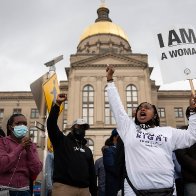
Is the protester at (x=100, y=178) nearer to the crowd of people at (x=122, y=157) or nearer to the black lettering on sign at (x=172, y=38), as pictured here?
the crowd of people at (x=122, y=157)

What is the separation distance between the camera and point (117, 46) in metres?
46.4

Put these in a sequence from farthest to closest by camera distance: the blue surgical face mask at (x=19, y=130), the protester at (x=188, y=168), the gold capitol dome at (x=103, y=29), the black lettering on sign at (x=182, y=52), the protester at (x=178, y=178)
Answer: the gold capitol dome at (x=103, y=29), the black lettering on sign at (x=182, y=52), the protester at (x=178, y=178), the blue surgical face mask at (x=19, y=130), the protester at (x=188, y=168)

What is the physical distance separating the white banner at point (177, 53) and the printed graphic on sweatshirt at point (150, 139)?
1165 mm

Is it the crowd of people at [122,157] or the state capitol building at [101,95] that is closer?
the crowd of people at [122,157]

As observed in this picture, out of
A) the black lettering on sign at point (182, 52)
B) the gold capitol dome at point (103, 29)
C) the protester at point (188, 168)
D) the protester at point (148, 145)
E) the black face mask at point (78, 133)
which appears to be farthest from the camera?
the gold capitol dome at point (103, 29)

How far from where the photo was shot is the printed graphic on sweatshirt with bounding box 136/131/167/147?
3.17 m

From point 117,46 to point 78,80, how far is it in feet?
47.2

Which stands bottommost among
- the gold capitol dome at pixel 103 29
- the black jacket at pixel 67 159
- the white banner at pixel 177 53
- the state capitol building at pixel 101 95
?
the black jacket at pixel 67 159

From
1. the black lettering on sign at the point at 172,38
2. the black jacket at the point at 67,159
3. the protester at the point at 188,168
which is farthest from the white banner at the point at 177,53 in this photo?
the black jacket at the point at 67,159

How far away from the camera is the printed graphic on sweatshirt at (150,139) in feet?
10.4

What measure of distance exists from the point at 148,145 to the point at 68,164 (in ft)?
4.98

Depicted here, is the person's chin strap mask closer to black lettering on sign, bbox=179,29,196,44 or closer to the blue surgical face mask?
the blue surgical face mask

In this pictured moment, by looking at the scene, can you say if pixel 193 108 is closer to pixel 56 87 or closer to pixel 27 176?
pixel 27 176

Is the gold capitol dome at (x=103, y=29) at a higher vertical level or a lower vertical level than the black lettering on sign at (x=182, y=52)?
higher
